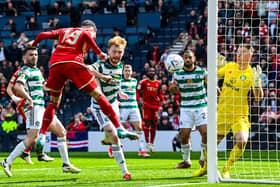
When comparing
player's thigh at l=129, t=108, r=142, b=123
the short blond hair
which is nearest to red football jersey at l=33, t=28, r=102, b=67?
the short blond hair

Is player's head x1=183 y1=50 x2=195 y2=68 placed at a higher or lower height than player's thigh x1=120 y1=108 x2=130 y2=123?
higher

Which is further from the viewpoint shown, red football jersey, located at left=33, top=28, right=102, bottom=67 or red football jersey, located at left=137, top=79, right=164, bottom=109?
red football jersey, located at left=137, top=79, right=164, bottom=109

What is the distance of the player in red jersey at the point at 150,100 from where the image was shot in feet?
68.6

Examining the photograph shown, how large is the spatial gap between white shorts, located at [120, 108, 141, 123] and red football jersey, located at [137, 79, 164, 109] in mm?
1647

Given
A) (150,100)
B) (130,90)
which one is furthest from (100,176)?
(150,100)

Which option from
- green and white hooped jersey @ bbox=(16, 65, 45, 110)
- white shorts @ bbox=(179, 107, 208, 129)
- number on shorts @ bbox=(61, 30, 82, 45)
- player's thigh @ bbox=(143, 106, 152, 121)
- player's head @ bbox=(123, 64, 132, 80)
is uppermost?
number on shorts @ bbox=(61, 30, 82, 45)

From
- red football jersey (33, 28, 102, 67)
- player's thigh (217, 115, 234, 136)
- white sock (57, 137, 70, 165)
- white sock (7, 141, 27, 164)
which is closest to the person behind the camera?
red football jersey (33, 28, 102, 67)

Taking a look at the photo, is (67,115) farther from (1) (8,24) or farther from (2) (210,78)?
(2) (210,78)

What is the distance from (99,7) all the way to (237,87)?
793 inches

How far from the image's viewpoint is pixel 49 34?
435 inches

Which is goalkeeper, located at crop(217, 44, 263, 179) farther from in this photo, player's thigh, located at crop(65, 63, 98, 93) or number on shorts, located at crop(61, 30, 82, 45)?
number on shorts, located at crop(61, 30, 82, 45)

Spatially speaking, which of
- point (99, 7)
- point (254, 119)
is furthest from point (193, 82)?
point (99, 7)

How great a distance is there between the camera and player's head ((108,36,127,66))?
39.6 ft

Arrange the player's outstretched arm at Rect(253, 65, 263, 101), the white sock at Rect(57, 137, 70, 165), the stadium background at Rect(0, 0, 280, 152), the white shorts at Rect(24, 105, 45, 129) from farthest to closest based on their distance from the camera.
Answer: the stadium background at Rect(0, 0, 280, 152), the white shorts at Rect(24, 105, 45, 129), the white sock at Rect(57, 137, 70, 165), the player's outstretched arm at Rect(253, 65, 263, 101)
